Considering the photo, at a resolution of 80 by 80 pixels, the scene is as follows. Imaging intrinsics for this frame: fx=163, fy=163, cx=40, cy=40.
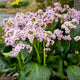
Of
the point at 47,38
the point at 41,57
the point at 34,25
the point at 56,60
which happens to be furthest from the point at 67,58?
the point at 34,25

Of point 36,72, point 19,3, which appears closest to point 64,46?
point 36,72

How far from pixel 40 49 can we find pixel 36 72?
0.31 meters

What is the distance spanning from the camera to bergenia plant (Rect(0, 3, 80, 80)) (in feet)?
4.87

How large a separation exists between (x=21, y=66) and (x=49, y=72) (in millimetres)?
304

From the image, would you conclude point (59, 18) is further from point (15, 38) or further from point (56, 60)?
point (15, 38)

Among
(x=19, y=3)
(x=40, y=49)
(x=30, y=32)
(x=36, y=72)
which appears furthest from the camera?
(x=19, y=3)

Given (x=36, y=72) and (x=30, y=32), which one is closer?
(x=30, y=32)

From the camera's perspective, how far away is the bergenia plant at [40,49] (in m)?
1.48

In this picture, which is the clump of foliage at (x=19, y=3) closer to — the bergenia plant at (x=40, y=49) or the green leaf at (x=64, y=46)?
the bergenia plant at (x=40, y=49)

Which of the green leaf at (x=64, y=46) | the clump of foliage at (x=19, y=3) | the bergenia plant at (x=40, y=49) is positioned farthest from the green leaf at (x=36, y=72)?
the clump of foliage at (x=19, y=3)

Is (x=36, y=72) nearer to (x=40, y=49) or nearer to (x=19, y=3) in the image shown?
(x=40, y=49)

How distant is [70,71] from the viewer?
162cm

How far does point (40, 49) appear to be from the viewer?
1.77m

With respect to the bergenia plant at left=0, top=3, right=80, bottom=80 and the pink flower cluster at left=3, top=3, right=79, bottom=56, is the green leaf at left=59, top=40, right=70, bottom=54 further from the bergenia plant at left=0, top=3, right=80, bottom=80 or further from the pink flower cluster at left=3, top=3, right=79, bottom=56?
the pink flower cluster at left=3, top=3, right=79, bottom=56
